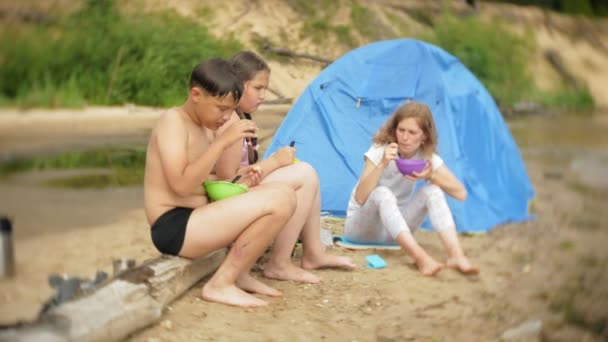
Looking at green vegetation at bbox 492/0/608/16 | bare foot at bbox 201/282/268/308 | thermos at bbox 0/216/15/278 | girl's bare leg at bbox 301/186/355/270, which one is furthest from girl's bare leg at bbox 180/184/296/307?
green vegetation at bbox 492/0/608/16

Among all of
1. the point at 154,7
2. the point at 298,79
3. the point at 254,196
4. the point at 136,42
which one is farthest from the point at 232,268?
the point at 298,79

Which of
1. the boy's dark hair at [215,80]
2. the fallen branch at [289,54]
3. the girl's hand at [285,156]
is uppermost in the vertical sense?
the fallen branch at [289,54]

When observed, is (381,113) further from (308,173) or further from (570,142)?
(308,173)

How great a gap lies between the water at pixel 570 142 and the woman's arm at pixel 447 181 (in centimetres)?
28

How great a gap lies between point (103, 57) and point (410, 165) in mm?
844

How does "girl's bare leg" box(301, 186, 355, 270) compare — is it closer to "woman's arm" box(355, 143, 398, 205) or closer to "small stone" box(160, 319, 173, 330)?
"woman's arm" box(355, 143, 398, 205)

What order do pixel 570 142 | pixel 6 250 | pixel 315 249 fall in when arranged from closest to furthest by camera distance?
1. pixel 6 250
2. pixel 315 249
3. pixel 570 142

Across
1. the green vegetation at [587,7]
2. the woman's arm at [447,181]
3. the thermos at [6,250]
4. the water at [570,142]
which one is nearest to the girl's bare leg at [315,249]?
the woman's arm at [447,181]

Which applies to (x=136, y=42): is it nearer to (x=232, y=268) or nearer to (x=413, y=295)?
(x=232, y=268)

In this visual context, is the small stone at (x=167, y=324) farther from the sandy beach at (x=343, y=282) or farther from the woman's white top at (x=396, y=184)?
the woman's white top at (x=396, y=184)

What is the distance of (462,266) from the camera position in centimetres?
184

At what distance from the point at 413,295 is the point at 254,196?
1.60 feet

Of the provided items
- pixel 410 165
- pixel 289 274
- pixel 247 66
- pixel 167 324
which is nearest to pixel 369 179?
pixel 410 165

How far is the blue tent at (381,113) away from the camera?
250 cm
